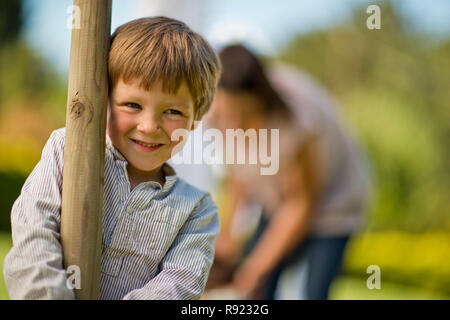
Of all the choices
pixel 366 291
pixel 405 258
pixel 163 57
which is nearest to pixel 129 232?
pixel 163 57

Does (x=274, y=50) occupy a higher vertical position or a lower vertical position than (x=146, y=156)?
higher

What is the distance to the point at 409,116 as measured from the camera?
41.8 ft

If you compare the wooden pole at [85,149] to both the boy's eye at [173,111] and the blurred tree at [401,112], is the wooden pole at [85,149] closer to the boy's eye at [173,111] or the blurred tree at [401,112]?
the boy's eye at [173,111]

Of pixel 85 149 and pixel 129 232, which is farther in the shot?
pixel 129 232

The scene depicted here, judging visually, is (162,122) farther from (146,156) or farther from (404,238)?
(404,238)

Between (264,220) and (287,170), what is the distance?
2.07ft

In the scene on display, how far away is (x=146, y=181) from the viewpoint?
6.90ft

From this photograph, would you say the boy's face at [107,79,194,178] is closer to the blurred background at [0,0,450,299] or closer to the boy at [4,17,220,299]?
the boy at [4,17,220,299]

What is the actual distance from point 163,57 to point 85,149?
396mm

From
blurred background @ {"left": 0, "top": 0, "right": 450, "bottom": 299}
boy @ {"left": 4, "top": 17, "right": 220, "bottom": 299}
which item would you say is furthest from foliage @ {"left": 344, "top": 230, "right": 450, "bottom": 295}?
boy @ {"left": 4, "top": 17, "right": 220, "bottom": 299}

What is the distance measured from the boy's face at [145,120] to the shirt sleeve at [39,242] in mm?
224

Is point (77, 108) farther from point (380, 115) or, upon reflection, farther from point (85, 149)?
point (380, 115)
